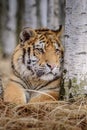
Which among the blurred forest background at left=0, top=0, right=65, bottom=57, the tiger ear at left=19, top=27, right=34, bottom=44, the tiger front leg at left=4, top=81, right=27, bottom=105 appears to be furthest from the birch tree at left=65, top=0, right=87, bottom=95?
the blurred forest background at left=0, top=0, right=65, bottom=57

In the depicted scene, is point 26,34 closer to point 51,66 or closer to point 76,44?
point 51,66

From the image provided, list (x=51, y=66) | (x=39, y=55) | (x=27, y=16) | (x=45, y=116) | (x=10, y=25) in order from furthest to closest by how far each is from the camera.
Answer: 1. (x=10, y=25)
2. (x=27, y=16)
3. (x=39, y=55)
4. (x=51, y=66)
5. (x=45, y=116)

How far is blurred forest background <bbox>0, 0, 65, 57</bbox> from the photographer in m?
12.0

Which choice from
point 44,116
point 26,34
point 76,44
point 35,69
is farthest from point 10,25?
Answer: point 44,116

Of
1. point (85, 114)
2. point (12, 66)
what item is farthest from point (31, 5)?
point (85, 114)

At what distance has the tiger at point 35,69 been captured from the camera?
7383 mm

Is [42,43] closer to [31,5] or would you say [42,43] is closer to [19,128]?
[19,128]

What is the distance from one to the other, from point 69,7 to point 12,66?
1.37 meters

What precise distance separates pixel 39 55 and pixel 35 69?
0.22 metres

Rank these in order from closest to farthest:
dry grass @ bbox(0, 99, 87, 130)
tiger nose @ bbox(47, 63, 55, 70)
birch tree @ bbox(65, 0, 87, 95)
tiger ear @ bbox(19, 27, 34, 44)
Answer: dry grass @ bbox(0, 99, 87, 130)
birch tree @ bbox(65, 0, 87, 95)
tiger nose @ bbox(47, 63, 55, 70)
tiger ear @ bbox(19, 27, 34, 44)

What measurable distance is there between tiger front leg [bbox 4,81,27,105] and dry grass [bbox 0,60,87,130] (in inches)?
14.7

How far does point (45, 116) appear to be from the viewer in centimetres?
633

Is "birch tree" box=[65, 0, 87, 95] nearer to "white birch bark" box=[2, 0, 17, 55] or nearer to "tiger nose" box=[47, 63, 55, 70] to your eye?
"tiger nose" box=[47, 63, 55, 70]

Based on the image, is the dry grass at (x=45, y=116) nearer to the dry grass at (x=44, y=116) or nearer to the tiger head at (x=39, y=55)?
the dry grass at (x=44, y=116)
